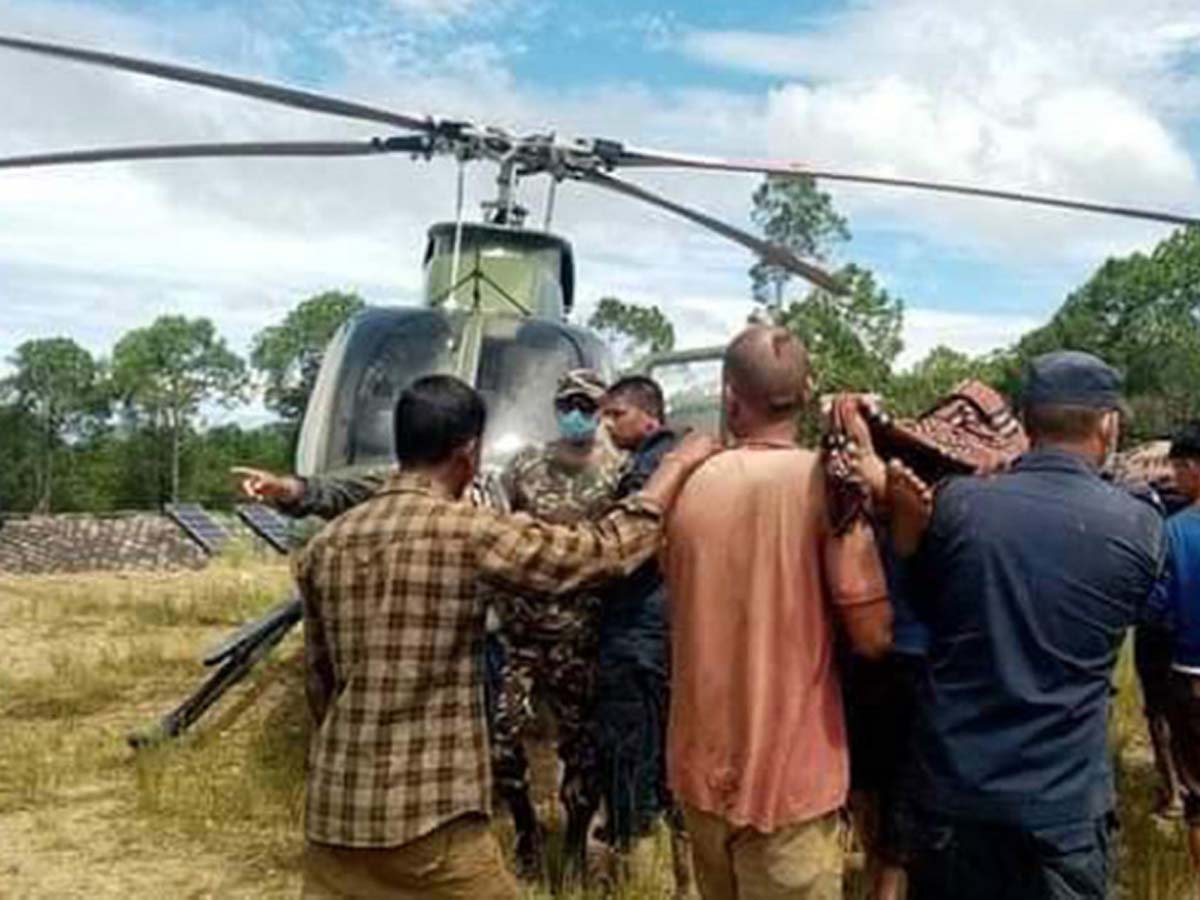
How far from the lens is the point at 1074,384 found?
296 centimetres

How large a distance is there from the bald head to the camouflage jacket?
2.14 metres

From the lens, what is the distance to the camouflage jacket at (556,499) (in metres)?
5.17

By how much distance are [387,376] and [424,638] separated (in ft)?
13.4

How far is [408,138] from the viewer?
27.0 ft

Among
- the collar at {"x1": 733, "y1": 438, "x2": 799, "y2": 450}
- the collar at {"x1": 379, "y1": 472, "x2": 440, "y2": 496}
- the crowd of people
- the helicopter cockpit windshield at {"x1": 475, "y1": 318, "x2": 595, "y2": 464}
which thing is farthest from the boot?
the collar at {"x1": 733, "y1": 438, "x2": 799, "y2": 450}

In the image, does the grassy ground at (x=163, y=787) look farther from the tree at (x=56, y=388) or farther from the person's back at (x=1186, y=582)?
the tree at (x=56, y=388)

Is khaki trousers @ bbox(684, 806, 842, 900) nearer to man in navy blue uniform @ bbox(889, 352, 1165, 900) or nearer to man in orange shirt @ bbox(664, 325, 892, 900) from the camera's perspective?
man in orange shirt @ bbox(664, 325, 892, 900)

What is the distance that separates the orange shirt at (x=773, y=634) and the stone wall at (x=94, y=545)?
2499 cm

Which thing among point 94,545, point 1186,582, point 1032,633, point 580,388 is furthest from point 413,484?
point 94,545

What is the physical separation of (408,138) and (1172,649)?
5101 mm

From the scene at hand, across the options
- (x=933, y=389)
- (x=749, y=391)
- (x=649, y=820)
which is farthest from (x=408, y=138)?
(x=933, y=389)

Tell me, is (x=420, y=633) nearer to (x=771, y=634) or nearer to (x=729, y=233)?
(x=771, y=634)

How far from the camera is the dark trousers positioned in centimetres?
285

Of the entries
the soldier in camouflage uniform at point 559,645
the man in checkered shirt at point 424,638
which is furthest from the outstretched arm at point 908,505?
the soldier in camouflage uniform at point 559,645
